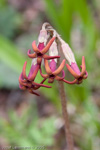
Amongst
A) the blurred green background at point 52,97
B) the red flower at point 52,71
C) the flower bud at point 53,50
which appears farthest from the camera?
the blurred green background at point 52,97

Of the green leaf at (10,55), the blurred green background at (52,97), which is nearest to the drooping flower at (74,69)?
the blurred green background at (52,97)

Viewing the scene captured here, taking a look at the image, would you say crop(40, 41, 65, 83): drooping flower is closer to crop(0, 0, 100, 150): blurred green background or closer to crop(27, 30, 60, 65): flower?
crop(27, 30, 60, 65): flower

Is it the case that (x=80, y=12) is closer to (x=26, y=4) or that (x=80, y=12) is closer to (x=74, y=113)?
(x=74, y=113)

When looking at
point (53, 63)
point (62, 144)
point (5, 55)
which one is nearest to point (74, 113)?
point (62, 144)

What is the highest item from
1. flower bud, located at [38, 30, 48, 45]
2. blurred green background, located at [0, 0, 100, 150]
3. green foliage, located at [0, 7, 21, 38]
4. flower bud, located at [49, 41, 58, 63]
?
flower bud, located at [38, 30, 48, 45]

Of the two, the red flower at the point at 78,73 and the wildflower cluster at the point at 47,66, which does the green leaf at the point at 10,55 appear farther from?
the red flower at the point at 78,73

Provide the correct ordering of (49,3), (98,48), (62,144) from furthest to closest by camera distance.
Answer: (98,48)
(49,3)
(62,144)

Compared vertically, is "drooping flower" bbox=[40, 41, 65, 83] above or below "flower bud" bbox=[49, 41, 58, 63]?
below

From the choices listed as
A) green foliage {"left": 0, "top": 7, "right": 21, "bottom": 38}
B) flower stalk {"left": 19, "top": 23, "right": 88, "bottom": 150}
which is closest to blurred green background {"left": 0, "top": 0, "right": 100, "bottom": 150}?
green foliage {"left": 0, "top": 7, "right": 21, "bottom": 38}

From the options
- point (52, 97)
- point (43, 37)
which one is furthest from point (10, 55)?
point (43, 37)
